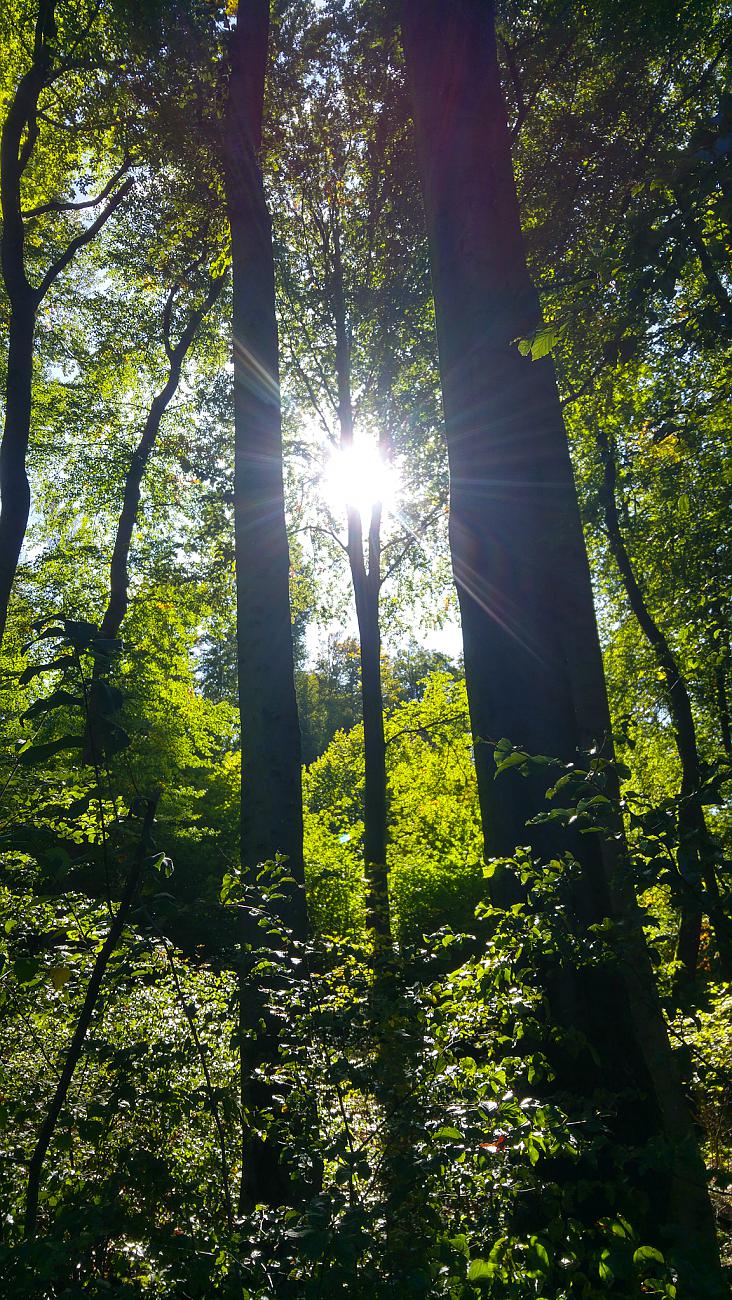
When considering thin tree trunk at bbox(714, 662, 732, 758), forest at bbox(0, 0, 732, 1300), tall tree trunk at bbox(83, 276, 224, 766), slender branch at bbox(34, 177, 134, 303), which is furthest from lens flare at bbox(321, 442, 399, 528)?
thin tree trunk at bbox(714, 662, 732, 758)

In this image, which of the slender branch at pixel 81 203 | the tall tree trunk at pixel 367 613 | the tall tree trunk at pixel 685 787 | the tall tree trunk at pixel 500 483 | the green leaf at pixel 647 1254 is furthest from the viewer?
the tall tree trunk at pixel 367 613

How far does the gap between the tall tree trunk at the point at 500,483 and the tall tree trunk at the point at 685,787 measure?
47cm

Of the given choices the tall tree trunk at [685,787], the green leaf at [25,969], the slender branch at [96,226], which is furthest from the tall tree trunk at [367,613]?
the green leaf at [25,969]

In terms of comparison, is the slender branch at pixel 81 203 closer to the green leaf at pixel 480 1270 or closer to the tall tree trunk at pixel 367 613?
the tall tree trunk at pixel 367 613

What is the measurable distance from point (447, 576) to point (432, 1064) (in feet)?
45.3

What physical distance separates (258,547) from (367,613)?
28.7 ft

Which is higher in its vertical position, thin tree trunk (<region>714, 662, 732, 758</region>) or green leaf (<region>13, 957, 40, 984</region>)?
thin tree trunk (<region>714, 662, 732, 758</region>)

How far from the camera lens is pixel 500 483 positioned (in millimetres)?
3736

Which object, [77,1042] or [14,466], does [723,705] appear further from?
[77,1042]

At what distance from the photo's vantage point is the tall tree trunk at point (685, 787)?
1783mm

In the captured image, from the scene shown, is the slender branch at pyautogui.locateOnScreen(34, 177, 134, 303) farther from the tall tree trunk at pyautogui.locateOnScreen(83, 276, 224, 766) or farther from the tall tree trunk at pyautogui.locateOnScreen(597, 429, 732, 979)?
the tall tree trunk at pyautogui.locateOnScreen(597, 429, 732, 979)

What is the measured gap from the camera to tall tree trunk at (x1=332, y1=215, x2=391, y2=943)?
12414 mm

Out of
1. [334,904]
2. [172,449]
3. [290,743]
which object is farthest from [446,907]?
[172,449]

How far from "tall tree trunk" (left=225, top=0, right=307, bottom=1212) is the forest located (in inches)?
1.3
